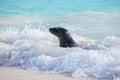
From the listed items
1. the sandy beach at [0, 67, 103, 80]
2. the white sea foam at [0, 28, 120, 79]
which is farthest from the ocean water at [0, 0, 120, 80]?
the sandy beach at [0, 67, 103, 80]

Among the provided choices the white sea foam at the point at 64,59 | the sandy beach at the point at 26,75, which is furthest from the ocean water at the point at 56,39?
the sandy beach at the point at 26,75

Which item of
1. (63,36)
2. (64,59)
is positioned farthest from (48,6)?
(64,59)

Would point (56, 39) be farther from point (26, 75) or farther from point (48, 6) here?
point (48, 6)

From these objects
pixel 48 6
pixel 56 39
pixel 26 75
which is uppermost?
pixel 48 6

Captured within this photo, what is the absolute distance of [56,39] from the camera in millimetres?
10984

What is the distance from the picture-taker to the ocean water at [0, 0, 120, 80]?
6.66 metres

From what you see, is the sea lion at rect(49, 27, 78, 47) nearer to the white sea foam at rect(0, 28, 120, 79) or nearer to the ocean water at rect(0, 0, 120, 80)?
the ocean water at rect(0, 0, 120, 80)

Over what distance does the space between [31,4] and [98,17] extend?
3027 mm

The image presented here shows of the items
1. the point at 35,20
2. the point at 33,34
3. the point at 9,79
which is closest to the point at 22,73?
the point at 9,79

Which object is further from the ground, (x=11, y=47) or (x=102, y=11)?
(x=102, y=11)

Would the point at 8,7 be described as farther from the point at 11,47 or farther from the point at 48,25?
the point at 11,47

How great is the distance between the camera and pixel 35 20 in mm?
15352

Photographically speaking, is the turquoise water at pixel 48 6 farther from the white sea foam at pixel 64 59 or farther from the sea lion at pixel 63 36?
the white sea foam at pixel 64 59

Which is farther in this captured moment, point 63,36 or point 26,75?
point 63,36
